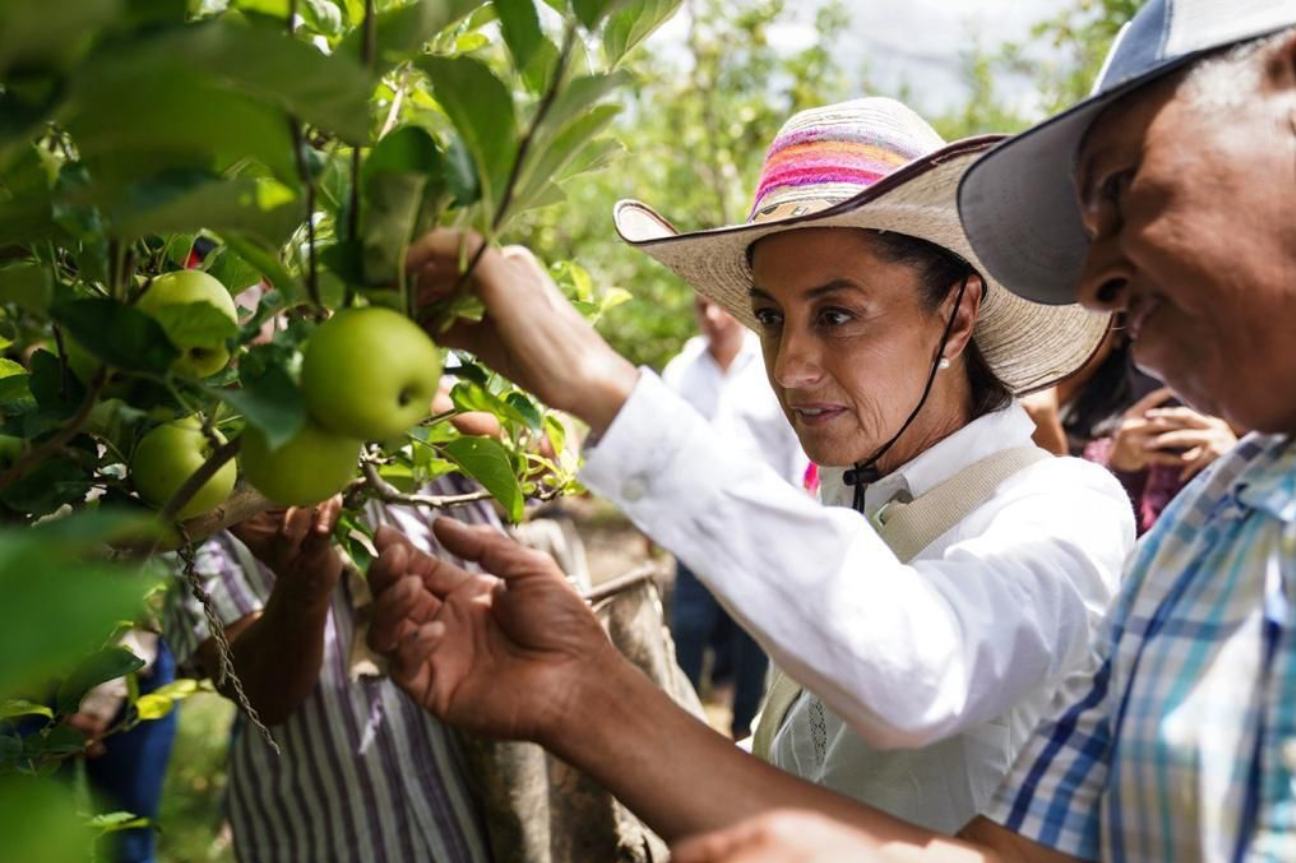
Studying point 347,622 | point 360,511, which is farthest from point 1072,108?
point 347,622

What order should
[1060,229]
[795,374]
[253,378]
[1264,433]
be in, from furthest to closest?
[795,374], [1060,229], [1264,433], [253,378]

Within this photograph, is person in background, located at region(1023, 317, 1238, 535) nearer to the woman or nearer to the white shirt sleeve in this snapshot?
the woman

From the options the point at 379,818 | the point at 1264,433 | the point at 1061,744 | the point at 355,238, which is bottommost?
the point at 379,818

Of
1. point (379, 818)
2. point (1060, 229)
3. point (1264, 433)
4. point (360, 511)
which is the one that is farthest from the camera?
point (379, 818)

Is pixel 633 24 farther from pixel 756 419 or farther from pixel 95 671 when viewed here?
pixel 756 419

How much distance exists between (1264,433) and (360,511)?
93cm

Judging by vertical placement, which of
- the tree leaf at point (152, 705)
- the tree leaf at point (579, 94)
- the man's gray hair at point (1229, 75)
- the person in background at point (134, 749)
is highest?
the man's gray hair at point (1229, 75)

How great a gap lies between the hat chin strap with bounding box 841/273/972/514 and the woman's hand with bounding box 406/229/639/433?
0.67 metres

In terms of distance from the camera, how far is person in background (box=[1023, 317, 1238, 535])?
2.53m

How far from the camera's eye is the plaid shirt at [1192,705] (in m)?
0.85

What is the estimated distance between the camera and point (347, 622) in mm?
1842

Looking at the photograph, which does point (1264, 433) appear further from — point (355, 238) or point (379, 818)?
point (379, 818)

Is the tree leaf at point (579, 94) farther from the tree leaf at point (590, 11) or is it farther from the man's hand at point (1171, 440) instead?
the man's hand at point (1171, 440)

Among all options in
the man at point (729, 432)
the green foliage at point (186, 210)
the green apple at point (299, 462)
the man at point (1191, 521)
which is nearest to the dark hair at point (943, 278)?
the man at point (1191, 521)
